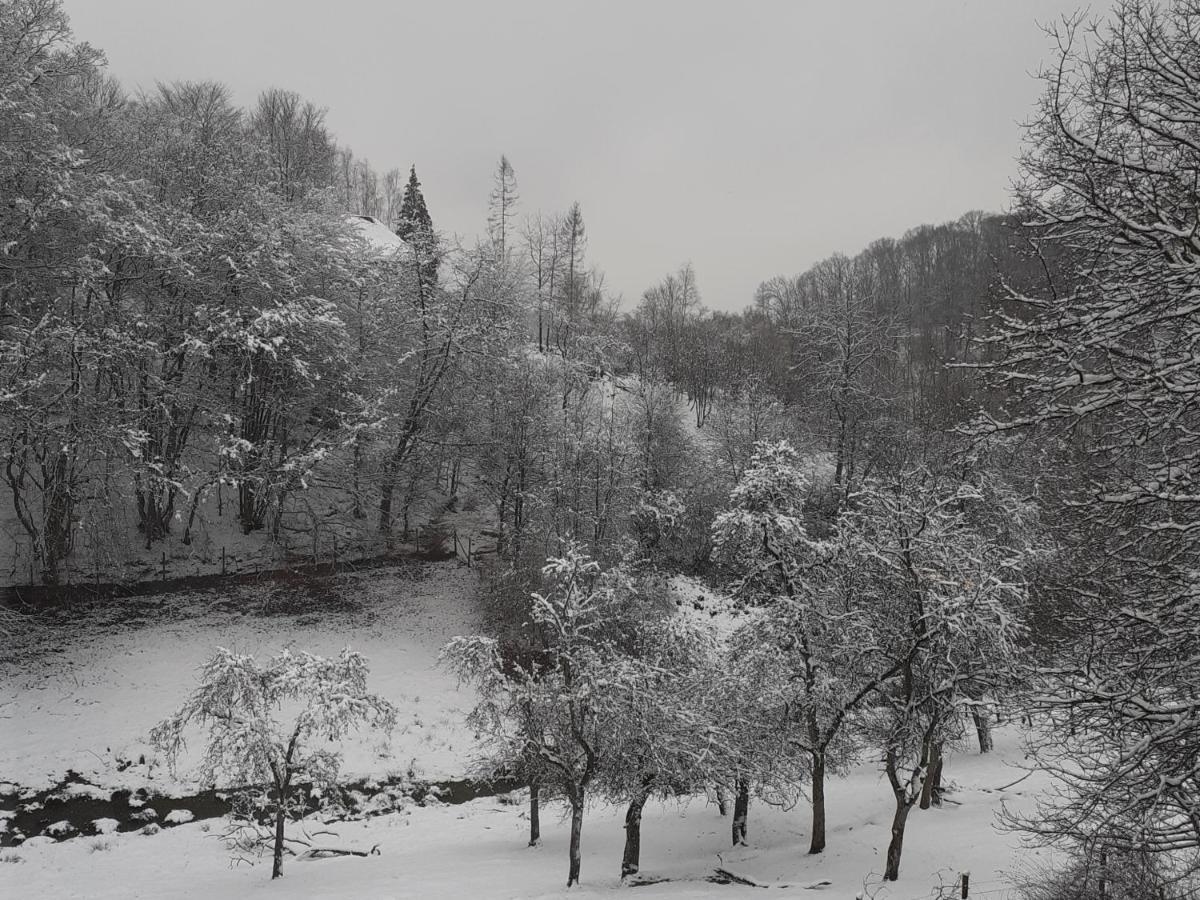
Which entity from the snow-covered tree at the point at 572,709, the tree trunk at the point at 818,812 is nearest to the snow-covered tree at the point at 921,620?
the tree trunk at the point at 818,812

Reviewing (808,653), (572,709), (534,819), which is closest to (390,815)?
(534,819)

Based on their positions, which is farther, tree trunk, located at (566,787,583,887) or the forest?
tree trunk, located at (566,787,583,887)

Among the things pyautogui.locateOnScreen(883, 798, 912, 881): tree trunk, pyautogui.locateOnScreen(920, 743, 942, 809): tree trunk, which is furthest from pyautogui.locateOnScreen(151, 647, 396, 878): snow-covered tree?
pyautogui.locateOnScreen(920, 743, 942, 809): tree trunk

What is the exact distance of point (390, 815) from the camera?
17.1m

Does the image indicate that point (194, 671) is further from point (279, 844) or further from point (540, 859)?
point (540, 859)

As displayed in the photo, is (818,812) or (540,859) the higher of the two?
(818,812)

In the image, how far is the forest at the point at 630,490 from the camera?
5895 millimetres

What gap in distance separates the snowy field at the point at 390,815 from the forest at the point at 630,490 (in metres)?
0.70

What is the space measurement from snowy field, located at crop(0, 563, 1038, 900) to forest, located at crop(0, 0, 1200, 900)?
704mm

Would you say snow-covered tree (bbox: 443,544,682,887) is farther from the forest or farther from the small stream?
the small stream

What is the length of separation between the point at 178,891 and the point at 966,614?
14688mm

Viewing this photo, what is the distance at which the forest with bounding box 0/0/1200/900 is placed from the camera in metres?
5.89

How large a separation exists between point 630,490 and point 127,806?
18.3 metres

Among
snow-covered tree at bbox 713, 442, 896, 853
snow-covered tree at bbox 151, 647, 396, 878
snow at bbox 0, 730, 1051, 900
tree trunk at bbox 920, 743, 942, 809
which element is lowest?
snow at bbox 0, 730, 1051, 900
